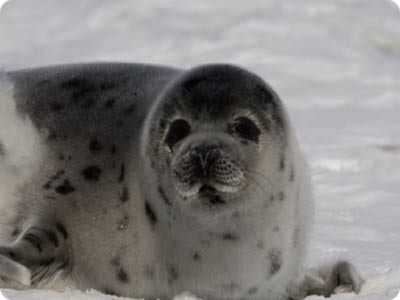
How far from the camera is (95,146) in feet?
13.7

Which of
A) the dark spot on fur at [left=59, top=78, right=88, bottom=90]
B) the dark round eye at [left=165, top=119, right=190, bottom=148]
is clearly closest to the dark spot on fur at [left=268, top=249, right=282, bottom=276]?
the dark round eye at [left=165, top=119, right=190, bottom=148]

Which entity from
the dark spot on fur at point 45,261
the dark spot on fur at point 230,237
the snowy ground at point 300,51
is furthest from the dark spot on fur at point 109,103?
the snowy ground at point 300,51

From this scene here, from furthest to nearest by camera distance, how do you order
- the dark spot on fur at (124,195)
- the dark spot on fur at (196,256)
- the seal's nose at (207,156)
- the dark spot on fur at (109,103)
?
the dark spot on fur at (109,103)
the dark spot on fur at (124,195)
the dark spot on fur at (196,256)
the seal's nose at (207,156)

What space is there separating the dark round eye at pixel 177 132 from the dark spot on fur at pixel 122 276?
44 centimetres

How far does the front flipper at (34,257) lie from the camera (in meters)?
3.84

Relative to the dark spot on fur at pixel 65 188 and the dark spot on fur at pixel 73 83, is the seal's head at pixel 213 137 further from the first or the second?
the dark spot on fur at pixel 73 83

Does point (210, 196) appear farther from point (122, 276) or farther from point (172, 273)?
point (122, 276)

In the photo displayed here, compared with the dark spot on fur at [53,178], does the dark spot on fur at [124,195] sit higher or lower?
lower

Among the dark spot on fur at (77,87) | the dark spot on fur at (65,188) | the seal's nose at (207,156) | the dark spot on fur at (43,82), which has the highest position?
the dark spot on fur at (43,82)

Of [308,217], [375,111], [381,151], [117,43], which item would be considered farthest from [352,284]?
[117,43]

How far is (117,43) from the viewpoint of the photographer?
24.7 ft

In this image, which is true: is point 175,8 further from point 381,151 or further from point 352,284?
point 352,284

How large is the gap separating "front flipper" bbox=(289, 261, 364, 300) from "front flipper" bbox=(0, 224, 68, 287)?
0.78 meters

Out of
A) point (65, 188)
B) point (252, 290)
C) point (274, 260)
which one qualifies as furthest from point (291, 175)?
point (65, 188)
